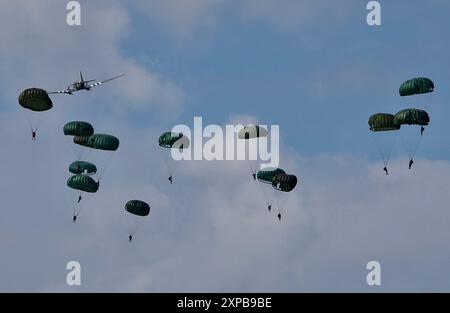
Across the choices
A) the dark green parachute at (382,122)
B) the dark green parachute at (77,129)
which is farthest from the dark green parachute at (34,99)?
the dark green parachute at (382,122)

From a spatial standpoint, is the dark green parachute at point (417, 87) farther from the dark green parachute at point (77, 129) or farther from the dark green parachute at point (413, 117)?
the dark green parachute at point (77, 129)

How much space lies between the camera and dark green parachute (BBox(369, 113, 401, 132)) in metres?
197

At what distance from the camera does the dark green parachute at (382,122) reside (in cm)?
19662

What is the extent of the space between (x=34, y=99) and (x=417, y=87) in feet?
169

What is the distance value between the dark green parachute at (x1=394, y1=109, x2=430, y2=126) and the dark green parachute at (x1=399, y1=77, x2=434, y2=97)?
2.45m

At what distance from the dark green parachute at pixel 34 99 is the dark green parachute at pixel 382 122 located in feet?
146

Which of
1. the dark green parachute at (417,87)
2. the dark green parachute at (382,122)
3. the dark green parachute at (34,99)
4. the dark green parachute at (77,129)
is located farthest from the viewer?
the dark green parachute at (77,129)

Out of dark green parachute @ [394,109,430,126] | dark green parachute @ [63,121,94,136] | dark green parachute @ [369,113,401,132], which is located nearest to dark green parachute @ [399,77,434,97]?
dark green parachute @ [394,109,430,126]
